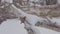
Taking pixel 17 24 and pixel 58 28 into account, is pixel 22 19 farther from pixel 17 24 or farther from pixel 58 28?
pixel 58 28

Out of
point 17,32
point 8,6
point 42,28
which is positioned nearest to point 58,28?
point 42,28

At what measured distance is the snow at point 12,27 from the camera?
50.9 inches

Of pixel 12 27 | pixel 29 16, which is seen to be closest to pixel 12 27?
pixel 12 27

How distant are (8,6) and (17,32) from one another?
31cm

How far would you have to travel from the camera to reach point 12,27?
1.31 meters

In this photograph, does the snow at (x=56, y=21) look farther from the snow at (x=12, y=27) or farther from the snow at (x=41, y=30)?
the snow at (x=12, y=27)

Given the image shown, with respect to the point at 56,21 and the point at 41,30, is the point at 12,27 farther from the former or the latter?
the point at 56,21

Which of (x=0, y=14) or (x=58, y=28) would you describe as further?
(x=0, y=14)

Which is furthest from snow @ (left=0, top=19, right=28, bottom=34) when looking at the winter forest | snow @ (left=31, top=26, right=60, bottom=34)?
snow @ (left=31, top=26, right=60, bottom=34)

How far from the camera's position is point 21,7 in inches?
51.7

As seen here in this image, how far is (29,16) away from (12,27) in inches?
8.9

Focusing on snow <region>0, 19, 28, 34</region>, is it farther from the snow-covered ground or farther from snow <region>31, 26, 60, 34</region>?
snow <region>31, 26, 60, 34</region>

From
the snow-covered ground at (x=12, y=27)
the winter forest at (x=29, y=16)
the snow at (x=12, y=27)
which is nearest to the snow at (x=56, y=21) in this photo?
the winter forest at (x=29, y=16)

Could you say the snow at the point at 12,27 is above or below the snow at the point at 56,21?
below
